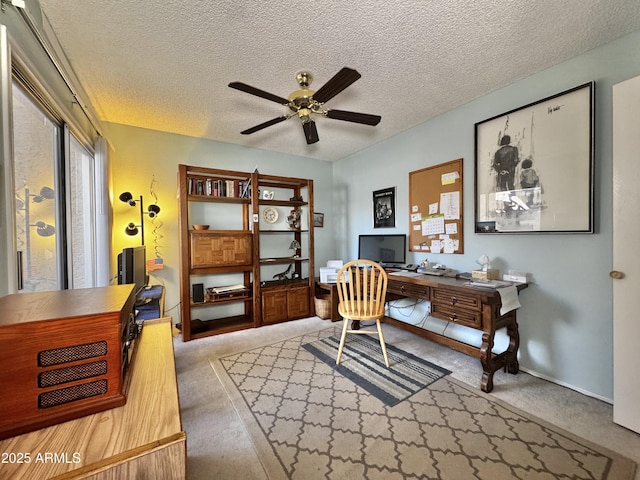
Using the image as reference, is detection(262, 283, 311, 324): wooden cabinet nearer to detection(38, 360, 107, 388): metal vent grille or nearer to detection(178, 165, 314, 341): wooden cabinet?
detection(178, 165, 314, 341): wooden cabinet

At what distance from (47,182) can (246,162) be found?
223cm

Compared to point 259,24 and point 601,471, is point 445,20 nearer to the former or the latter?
point 259,24

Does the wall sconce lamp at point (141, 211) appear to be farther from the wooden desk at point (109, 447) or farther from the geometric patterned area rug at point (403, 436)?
the wooden desk at point (109, 447)

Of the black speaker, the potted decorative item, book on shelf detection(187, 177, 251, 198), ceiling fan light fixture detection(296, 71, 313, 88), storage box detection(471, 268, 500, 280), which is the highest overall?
ceiling fan light fixture detection(296, 71, 313, 88)

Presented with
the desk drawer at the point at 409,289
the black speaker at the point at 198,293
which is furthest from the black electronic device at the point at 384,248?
the black speaker at the point at 198,293

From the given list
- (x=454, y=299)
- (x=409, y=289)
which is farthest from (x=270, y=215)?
(x=454, y=299)

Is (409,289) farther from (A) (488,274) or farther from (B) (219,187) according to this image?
(B) (219,187)

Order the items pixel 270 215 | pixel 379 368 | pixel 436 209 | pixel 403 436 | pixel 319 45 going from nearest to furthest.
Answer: pixel 403 436 → pixel 319 45 → pixel 379 368 → pixel 436 209 → pixel 270 215

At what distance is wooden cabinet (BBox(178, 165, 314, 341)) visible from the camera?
3068mm

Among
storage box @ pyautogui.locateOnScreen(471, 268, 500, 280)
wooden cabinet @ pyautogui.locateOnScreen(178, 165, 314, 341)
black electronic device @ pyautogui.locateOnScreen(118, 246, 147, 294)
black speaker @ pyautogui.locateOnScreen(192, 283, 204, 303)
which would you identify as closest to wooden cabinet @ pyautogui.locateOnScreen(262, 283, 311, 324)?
wooden cabinet @ pyautogui.locateOnScreen(178, 165, 314, 341)

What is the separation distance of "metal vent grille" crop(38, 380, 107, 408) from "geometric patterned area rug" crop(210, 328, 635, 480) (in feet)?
3.19

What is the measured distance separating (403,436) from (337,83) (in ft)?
7.25

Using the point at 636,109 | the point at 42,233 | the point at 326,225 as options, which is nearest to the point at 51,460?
the point at 42,233

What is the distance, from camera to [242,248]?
3328mm
